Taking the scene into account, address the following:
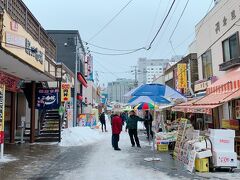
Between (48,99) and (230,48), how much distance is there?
10245 millimetres

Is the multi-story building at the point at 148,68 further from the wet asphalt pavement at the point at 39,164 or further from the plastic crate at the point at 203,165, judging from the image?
the plastic crate at the point at 203,165

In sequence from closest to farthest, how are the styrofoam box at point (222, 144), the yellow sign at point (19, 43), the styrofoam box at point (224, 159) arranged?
the styrofoam box at point (224, 159) < the styrofoam box at point (222, 144) < the yellow sign at point (19, 43)

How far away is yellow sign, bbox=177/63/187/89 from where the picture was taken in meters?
27.8

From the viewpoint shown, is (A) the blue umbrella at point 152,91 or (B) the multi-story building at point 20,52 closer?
(B) the multi-story building at point 20,52

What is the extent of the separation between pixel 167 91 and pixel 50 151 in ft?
19.4

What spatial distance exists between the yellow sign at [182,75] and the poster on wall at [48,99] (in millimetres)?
11183

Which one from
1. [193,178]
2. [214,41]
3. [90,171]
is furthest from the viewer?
[214,41]

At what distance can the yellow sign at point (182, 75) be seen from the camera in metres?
27.8

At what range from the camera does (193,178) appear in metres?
9.35

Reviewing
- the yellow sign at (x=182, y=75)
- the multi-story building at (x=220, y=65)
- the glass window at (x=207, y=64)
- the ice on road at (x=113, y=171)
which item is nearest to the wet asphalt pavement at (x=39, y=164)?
the ice on road at (x=113, y=171)

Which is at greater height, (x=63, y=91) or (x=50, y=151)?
(x=63, y=91)

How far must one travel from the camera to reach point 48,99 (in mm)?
20453

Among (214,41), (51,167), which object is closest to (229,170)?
(51,167)

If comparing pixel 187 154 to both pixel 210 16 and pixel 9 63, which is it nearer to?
pixel 9 63
